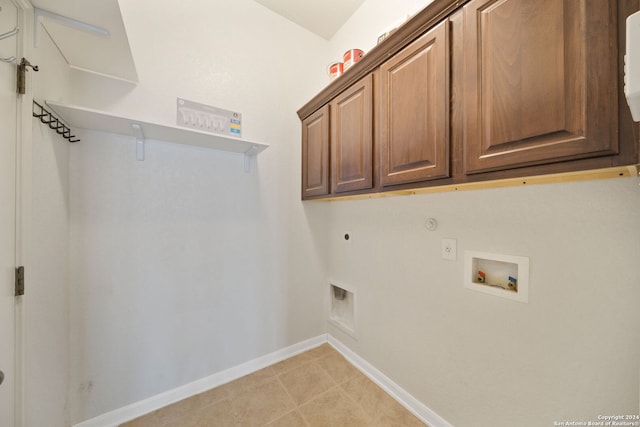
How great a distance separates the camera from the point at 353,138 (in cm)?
150

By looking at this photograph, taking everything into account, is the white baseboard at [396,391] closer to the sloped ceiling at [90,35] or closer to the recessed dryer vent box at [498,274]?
the recessed dryer vent box at [498,274]

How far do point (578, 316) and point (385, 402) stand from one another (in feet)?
4.05

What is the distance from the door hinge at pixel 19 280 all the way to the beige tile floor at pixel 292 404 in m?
1.14

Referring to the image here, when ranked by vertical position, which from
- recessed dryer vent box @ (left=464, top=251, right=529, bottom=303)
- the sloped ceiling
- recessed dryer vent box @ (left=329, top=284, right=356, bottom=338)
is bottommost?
recessed dryer vent box @ (left=329, top=284, right=356, bottom=338)

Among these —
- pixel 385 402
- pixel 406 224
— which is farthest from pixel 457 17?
pixel 385 402

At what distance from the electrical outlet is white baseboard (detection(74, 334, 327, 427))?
A: 1.54m

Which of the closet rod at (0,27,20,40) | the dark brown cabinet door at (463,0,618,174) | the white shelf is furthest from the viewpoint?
the white shelf

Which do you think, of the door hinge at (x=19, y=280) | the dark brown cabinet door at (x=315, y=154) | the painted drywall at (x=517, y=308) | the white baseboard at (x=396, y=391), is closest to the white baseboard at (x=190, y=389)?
the white baseboard at (x=396, y=391)

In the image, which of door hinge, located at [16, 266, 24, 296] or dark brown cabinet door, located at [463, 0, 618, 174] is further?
door hinge, located at [16, 266, 24, 296]

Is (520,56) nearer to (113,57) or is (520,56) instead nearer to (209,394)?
(113,57)

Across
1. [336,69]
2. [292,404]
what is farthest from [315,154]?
[292,404]

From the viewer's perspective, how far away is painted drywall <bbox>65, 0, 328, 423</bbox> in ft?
4.42

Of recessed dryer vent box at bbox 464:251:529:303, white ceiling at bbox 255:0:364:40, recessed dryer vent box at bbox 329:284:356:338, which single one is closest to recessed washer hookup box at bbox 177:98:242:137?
white ceiling at bbox 255:0:364:40

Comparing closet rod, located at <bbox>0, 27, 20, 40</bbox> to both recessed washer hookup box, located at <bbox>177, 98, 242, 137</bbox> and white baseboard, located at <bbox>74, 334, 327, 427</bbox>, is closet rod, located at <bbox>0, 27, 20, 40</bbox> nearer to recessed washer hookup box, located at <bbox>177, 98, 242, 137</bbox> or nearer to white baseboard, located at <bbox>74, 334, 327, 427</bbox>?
recessed washer hookup box, located at <bbox>177, 98, 242, 137</bbox>
